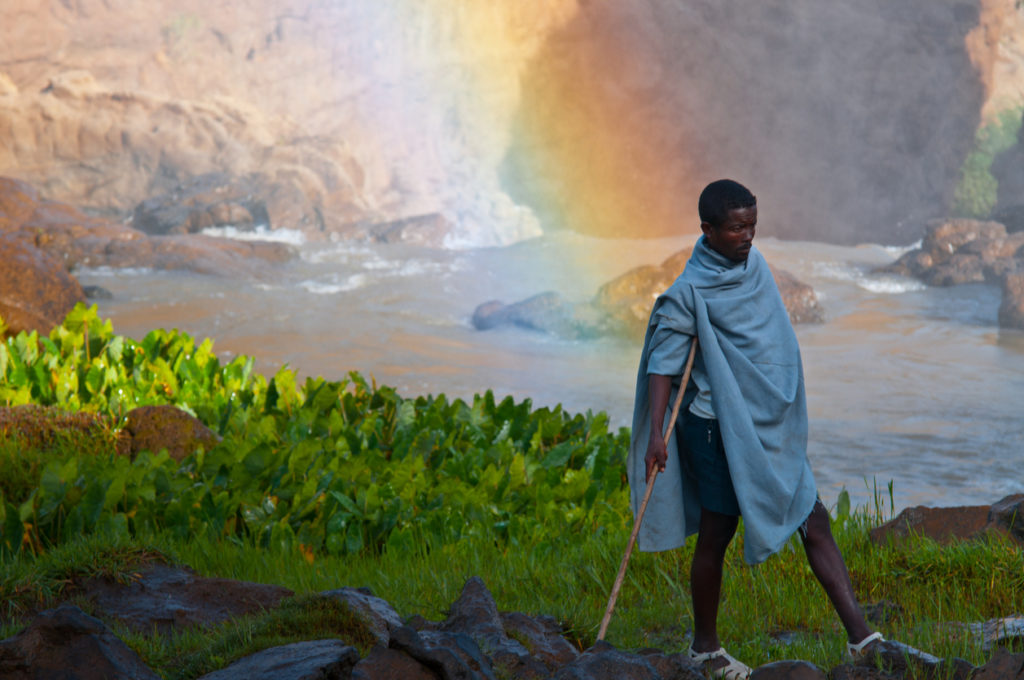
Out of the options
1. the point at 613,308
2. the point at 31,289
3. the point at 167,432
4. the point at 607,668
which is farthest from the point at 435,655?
the point at 613,308

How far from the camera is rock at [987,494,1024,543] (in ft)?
11.7

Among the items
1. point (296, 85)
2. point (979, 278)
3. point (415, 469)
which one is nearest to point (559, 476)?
point (415, 469)

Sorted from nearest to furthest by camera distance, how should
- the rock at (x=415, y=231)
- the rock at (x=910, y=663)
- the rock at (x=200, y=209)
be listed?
the rock at (x=910, y=663), the rock at (x=200, y=209), the rock at (x=415, y=231)

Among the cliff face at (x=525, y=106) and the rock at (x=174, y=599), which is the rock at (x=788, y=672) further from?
the cliff face at (x=525, y=106)

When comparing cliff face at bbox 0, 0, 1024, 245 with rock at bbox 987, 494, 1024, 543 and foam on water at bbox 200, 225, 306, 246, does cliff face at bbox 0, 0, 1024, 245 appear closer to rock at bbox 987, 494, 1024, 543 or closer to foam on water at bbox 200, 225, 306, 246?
foam on water at bbox 200, 225, 306, 246

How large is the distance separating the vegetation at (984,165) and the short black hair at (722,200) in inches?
885

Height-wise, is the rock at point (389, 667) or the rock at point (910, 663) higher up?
the rock at point (389, 667)

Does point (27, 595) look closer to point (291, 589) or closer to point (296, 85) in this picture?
point (291, 589)

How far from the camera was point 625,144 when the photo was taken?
24.5m

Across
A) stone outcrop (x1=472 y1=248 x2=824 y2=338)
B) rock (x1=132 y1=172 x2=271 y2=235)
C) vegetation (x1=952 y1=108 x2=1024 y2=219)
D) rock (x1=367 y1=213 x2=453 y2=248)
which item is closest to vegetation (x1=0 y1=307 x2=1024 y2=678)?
stone outcrop (x1=472 y1=248 x2=824 y2=338)

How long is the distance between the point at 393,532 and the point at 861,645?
192cm

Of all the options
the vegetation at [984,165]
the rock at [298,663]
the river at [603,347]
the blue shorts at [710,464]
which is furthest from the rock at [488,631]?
the vegetation at [984,165]

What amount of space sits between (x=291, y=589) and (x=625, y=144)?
882 inches

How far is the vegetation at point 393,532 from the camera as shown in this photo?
294 centimetres
